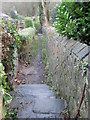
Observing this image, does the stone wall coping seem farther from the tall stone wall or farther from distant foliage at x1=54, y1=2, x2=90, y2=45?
distant foliage at x1=54, y1=2, x2=90, y2=45

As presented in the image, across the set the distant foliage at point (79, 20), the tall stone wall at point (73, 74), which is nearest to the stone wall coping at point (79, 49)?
the tall stone wall at point (73, 74)

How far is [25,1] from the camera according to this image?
21672 mm

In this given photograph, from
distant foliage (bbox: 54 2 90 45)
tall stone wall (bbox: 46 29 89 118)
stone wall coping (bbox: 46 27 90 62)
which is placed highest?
distant foliage (bbox: 54 2 90 45)

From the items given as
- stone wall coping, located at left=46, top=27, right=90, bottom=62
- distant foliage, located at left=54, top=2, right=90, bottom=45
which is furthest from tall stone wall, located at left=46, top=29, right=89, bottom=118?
distant foliage, located at left=54, top=2, right=90, bottom=45

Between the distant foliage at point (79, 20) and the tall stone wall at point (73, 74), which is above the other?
the distant foliage at point (79, 20)

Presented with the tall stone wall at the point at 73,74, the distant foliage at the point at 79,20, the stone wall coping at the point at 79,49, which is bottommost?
the tall stone wall at the point at 73,74

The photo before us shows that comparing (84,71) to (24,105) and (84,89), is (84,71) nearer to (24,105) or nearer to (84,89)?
(84,89)

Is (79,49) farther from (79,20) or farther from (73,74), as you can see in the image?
(79,20)

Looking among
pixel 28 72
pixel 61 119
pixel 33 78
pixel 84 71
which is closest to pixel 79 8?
pixel 84 71

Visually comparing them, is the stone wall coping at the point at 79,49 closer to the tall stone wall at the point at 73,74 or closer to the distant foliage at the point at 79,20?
the tall stone wall at the point at 73,74

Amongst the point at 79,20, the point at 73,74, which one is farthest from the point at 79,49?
the point at 79,20

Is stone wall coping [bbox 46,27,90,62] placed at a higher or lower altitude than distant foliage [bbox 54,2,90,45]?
lower

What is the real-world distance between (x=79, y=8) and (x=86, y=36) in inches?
18.3

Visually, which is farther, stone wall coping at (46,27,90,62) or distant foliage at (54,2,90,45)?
distant foliage at (54,2,90,45)
